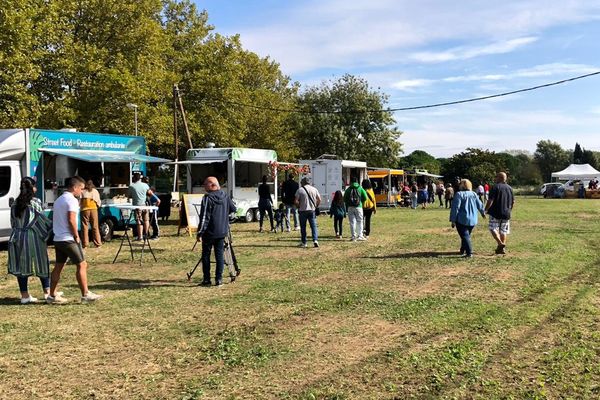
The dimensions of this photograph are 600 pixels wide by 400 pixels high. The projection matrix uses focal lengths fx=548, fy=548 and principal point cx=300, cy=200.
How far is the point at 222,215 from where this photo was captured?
330 inches

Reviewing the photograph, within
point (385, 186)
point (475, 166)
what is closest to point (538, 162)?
point (475, 166)

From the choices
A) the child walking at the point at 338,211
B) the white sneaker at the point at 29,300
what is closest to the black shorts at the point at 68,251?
the white sneaker at the point at 29,300

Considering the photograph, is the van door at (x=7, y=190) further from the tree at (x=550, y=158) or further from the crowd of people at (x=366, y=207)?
the tree at (x=550, y=158)

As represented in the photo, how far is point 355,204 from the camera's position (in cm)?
1405

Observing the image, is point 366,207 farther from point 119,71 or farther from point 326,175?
point 119,71

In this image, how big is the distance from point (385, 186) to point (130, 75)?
1682cm

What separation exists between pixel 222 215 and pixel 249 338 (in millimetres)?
3017

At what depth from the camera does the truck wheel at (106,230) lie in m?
14.6

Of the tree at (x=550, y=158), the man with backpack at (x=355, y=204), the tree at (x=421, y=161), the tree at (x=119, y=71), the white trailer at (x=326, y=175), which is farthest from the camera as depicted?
the tree at (x=550, y=158)

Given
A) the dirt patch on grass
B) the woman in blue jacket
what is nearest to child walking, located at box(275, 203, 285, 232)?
the woman in blue jacket

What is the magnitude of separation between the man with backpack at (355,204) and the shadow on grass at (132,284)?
20.4 ft

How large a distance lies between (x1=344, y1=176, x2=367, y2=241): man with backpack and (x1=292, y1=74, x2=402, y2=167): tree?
32244 millimetres

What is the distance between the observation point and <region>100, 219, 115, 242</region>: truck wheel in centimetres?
1464

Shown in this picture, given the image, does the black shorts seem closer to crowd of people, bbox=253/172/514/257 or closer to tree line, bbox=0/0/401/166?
crowd of people, bbox=253/172/514/257
